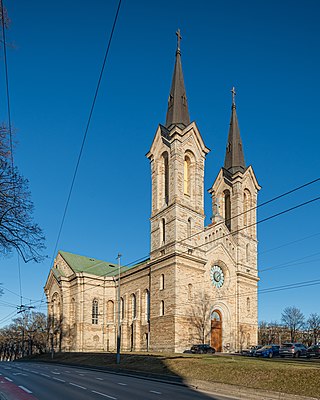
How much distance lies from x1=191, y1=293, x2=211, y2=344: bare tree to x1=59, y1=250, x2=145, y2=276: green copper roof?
2119 centimetres

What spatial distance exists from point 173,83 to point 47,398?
44.1m

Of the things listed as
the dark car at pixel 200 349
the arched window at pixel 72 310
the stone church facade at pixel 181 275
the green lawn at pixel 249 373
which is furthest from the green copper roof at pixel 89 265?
the green lawn at pixel 249 373

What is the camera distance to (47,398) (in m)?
15.8

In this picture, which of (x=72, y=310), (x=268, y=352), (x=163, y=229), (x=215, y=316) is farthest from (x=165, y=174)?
(x=72, y=310)

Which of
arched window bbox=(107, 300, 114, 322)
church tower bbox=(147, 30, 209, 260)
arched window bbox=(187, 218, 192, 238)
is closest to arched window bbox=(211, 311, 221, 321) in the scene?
church tower bbox=(147, 30, 209, 260)

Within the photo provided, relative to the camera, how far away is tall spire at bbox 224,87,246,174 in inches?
2290

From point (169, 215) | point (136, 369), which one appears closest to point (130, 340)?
point (169, 215)

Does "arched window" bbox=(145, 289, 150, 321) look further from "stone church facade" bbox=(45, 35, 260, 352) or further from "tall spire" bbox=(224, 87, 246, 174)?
"tall spire" bbox=(224, 87, 246, 174)

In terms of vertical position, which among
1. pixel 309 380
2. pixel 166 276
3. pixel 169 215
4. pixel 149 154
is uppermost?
pixel 149 154

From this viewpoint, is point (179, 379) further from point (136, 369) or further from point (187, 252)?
point (187, 252)

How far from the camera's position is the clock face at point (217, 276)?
5056 cm

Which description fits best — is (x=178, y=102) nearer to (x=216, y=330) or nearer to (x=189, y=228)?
(x=189, y=228)

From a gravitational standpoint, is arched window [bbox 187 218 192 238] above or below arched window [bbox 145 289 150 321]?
above

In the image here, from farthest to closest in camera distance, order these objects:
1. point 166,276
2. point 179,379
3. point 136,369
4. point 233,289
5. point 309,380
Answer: point 233,289
point 166,276
point 136,369
point 179,379
point 309,380
